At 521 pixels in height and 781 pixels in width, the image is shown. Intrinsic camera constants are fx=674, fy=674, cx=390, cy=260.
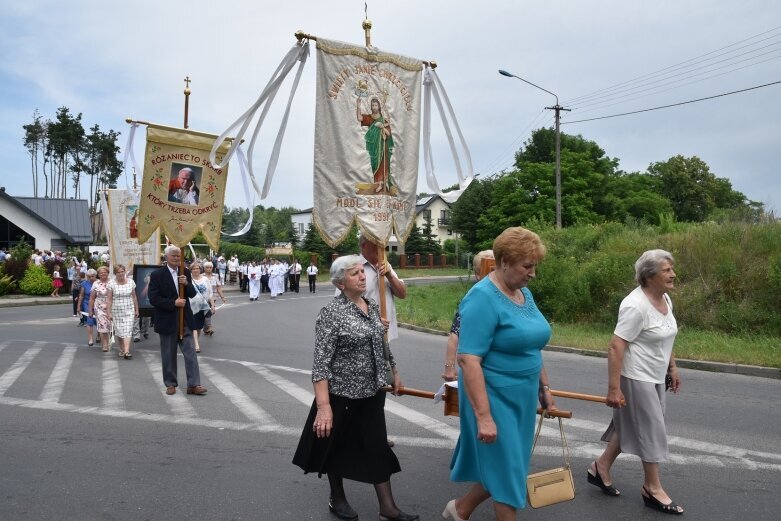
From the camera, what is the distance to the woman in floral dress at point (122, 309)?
1237 cm

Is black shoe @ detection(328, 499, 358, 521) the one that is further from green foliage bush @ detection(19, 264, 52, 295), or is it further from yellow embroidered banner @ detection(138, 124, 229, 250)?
green foliage bush @ detection(19, 264, 52, 295)

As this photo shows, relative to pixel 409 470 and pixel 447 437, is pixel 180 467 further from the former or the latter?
pixel 447 437

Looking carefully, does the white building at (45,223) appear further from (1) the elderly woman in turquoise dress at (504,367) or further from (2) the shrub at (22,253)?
(1) the elderly woman in turquoise dress at (504,367)

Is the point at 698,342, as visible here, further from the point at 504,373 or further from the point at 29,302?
the point at 29,302

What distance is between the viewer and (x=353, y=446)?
4.48 meters

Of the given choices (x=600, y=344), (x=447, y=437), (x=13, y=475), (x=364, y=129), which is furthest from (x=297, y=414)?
(x=600, y=344)

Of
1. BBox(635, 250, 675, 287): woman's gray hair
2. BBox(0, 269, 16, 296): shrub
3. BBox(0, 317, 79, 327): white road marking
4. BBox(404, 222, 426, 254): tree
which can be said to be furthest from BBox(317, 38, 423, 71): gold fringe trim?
BBox(404, 222, 426, 254): tree

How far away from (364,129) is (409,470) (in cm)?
296

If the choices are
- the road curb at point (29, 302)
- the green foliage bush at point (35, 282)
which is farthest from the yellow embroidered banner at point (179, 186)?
the green foliage bush at point (35, 282)

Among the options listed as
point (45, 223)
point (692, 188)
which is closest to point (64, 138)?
point (45, 223)

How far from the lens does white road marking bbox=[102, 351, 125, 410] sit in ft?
27.0

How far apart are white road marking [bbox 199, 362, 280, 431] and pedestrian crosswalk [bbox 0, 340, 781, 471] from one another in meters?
0.01

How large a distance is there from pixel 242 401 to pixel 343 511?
4183mm

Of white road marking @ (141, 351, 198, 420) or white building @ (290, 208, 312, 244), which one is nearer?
white road marking @ (141, 351, 198, 420)
